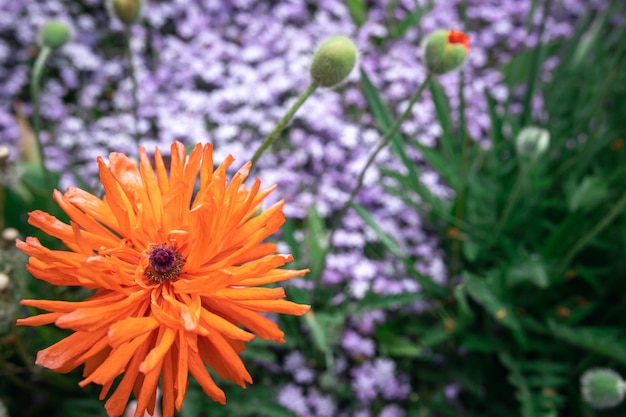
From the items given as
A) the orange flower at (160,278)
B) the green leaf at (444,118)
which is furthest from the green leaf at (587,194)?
the orange flower at (160,278)

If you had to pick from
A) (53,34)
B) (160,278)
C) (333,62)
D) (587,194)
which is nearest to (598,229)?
(587,194)

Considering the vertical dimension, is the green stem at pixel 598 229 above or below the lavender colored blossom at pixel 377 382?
above

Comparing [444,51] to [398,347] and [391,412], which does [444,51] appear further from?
[391,412]

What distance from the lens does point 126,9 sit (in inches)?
53.6

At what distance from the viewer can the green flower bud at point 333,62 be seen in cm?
111

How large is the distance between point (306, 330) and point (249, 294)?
98 cm

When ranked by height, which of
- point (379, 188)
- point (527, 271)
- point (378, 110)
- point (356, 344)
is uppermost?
point (379, 188)

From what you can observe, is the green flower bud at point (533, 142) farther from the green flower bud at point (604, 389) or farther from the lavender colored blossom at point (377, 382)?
the lavender colored blossom at point (377, 382)

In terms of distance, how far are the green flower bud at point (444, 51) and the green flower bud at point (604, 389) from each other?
30.8 inches

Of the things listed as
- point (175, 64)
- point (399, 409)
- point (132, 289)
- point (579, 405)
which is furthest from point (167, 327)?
point (175, 64)

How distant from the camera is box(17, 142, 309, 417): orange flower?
805mm

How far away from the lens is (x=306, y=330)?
70.7 inches

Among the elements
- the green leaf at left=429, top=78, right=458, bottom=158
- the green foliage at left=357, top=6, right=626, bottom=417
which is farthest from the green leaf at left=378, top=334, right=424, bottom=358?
the green leaf at left=429, top=78, right=458, bottom=158

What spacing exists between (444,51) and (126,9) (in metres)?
0.71
